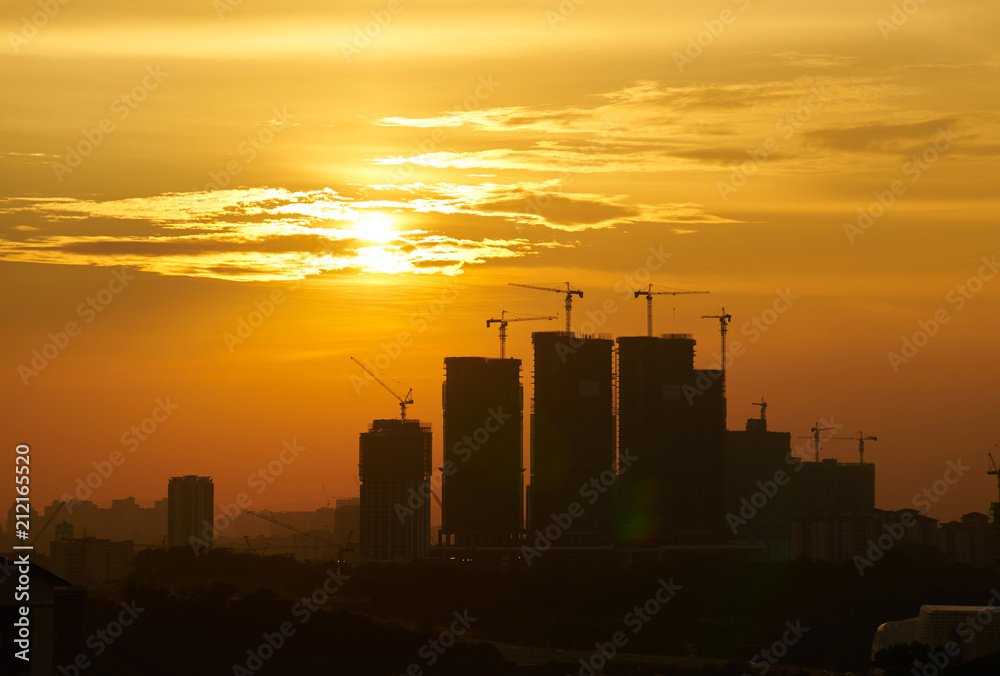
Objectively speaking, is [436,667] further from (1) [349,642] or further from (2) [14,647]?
(2) [14,647]

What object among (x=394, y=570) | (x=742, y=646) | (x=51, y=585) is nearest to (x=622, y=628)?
(x=742, y=646)

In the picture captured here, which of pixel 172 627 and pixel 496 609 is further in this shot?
pixel 496 609

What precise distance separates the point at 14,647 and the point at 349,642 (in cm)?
6880

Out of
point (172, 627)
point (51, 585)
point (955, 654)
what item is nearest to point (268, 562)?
point (172, 627)

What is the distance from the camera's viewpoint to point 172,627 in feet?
293

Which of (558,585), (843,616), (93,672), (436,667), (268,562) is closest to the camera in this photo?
(93,672)

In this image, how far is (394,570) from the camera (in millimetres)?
183000

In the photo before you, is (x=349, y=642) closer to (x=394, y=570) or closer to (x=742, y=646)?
(x=742, y=646)

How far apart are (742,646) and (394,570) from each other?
71871mm

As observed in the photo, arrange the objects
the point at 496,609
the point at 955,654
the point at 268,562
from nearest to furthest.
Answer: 1. the point at 955,654
2. the point at 496,609
3. the point at 268,562

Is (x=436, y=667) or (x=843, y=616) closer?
(x=436, y=667)

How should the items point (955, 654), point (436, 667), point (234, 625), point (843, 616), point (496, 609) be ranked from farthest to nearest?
point (496, 609) < point (843, 616) < point (234, 625) < point (436, 667) < point (955, 654)

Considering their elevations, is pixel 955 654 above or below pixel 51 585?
below

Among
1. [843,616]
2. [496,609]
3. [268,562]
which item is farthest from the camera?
[268,562]
